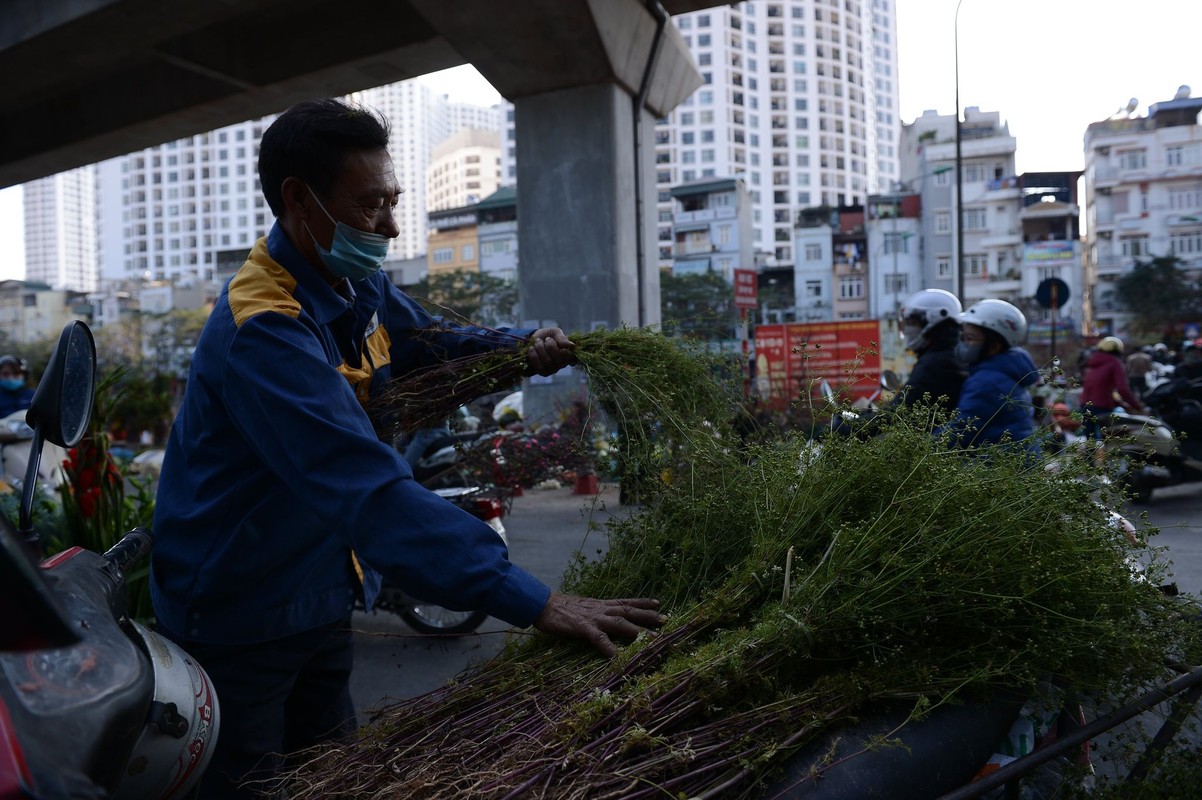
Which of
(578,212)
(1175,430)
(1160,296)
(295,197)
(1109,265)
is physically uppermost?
(1109,265)

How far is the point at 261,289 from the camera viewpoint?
1.83 meters

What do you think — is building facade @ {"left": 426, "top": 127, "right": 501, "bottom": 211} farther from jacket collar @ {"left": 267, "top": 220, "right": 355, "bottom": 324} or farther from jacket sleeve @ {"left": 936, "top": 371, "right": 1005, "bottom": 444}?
jacket collar @ {"left": 267, "top": 220, "right": 355, "bottom": 324}

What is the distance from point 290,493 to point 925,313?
4.17 meters

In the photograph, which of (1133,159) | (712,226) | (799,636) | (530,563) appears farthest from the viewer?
(712,226)

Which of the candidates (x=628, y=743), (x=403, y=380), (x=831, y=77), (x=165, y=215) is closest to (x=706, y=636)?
(x=628, y=743)

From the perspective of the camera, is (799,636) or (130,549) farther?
(130,549)

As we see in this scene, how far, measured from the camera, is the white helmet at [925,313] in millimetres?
5180

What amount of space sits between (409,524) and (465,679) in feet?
1.21

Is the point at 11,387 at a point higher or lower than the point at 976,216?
lower

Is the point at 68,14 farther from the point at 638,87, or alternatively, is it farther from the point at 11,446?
the point at 638,87

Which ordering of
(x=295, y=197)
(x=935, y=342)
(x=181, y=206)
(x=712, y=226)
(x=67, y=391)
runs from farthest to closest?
(x=181, y=206) < (x=712, y=226) < (x=935, y=342) < (x=295, y=197) < (x=67, y=391)

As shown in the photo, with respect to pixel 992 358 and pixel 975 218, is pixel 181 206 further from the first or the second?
pixel 992 358

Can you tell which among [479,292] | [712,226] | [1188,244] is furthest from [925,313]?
[712,226]

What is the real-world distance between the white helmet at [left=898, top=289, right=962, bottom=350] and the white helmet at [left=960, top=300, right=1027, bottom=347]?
1.41 ft
